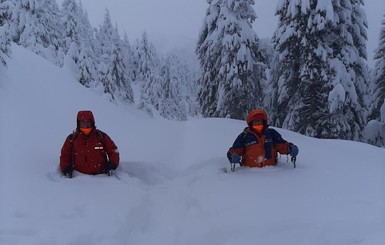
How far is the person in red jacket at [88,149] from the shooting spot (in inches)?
279

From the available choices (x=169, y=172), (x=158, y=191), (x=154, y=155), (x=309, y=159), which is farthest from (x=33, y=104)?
(x=309, y=159)

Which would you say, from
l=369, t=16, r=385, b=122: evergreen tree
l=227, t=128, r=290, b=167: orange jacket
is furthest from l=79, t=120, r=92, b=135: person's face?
l=369, t=16, r=385, b=122: evergreen tree

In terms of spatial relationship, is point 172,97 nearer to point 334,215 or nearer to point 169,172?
point 169,172

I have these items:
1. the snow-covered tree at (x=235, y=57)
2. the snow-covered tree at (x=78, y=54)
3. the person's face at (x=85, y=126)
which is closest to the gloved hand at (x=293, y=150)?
the person's face at (x=85, y=126)

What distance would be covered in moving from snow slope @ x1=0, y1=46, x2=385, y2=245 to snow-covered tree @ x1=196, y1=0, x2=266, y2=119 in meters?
10.7

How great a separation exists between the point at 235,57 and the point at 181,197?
15.1m

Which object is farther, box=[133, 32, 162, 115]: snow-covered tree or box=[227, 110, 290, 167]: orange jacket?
box=[133, 32, 162, 115]: snow-covered tree

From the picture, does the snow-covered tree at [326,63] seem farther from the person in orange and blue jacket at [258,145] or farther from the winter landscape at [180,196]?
the person in orange and blue jacket at [258,145]

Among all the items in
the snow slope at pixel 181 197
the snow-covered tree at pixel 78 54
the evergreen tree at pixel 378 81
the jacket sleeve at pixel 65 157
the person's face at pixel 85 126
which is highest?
the snow-covered tree at pixel 78 54

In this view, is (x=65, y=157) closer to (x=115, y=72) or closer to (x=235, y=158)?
(x=235, y=158)

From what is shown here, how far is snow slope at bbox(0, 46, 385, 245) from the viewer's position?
459 cm

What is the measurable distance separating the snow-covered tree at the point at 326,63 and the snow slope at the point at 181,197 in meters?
5.64

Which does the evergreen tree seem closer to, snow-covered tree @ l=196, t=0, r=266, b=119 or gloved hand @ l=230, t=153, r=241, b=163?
snow-covered tree @ l=196, t=0, r=266, b=119

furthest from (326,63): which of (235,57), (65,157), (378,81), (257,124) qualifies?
(65,157)
